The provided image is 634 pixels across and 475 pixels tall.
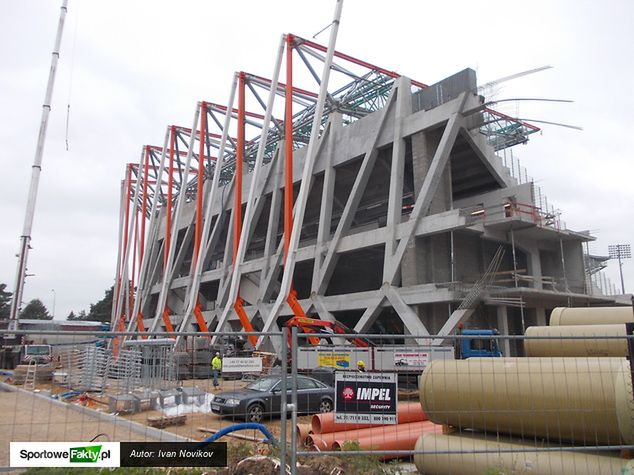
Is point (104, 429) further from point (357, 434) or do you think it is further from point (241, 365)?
point (357, 434)

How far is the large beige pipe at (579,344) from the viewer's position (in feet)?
30.9

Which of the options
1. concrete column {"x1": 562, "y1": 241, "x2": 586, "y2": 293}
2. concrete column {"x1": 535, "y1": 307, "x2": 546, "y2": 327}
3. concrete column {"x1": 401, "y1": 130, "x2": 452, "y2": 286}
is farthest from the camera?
concrete column {"x1": 562, "y1": 241, "x2": 586, "y2": 293}

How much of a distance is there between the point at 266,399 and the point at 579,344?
7.09 metres

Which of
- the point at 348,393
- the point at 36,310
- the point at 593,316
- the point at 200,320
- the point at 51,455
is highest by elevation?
the point at 36,310

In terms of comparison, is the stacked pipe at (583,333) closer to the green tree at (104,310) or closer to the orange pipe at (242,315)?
the orange pipe at (242,315)

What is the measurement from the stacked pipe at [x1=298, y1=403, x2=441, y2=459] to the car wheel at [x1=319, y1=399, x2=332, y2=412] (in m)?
3.88

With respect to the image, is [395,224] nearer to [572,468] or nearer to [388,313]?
[388,313]

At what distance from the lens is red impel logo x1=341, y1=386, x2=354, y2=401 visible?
6051mm

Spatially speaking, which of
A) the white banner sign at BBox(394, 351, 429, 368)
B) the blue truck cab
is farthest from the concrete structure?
the white banner sign at BBox(394, 351, 429, 368)

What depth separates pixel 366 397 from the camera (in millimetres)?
6078

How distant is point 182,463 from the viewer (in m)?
5.71

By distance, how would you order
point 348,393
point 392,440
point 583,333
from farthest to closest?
point 583,333
point 392,440
point 348,393

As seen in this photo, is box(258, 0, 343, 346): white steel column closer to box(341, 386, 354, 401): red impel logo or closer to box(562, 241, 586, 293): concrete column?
box(562, 241, 586, 293): concrete column

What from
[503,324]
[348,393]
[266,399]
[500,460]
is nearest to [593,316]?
[500,460]
